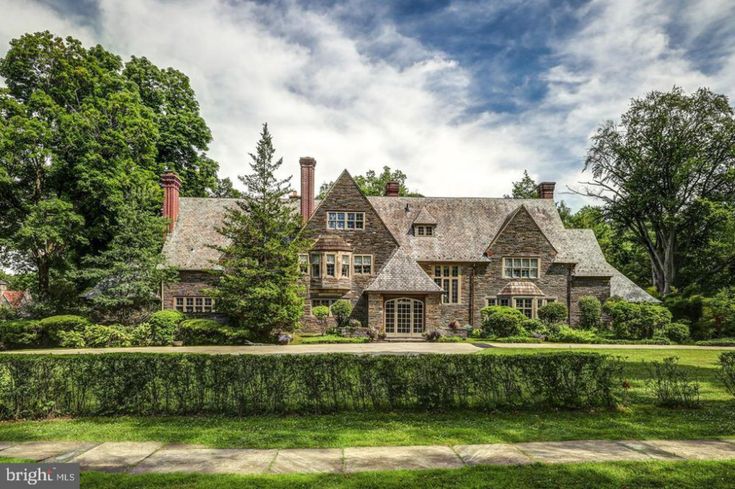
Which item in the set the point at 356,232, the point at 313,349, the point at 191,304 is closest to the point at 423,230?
the point at 356,232

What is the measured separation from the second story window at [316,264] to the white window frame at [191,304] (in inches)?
282

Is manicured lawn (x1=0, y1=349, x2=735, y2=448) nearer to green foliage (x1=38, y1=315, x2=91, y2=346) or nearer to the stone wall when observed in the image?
green foliage (x1=38, y1=315, x2=91, y2=346)

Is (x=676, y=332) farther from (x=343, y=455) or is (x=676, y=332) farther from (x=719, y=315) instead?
(x=343, y=455)

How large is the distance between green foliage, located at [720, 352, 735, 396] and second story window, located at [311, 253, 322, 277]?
845 inches

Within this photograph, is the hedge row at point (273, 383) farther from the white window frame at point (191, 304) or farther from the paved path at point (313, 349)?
the white window frame at point (191, 304)

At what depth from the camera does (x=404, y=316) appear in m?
26.9

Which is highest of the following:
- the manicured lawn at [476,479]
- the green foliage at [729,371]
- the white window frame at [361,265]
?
the white window frame at [361,265]

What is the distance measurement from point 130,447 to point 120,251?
2085cm

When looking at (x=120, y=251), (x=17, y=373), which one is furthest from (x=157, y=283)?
(x=17, y=373)

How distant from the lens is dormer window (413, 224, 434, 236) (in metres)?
31.4

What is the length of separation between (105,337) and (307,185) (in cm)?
1569

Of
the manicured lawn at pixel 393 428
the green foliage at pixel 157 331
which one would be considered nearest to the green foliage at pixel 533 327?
the manicured lawn at pixel 393 428

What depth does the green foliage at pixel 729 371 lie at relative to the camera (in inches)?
382

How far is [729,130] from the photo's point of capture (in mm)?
35125
